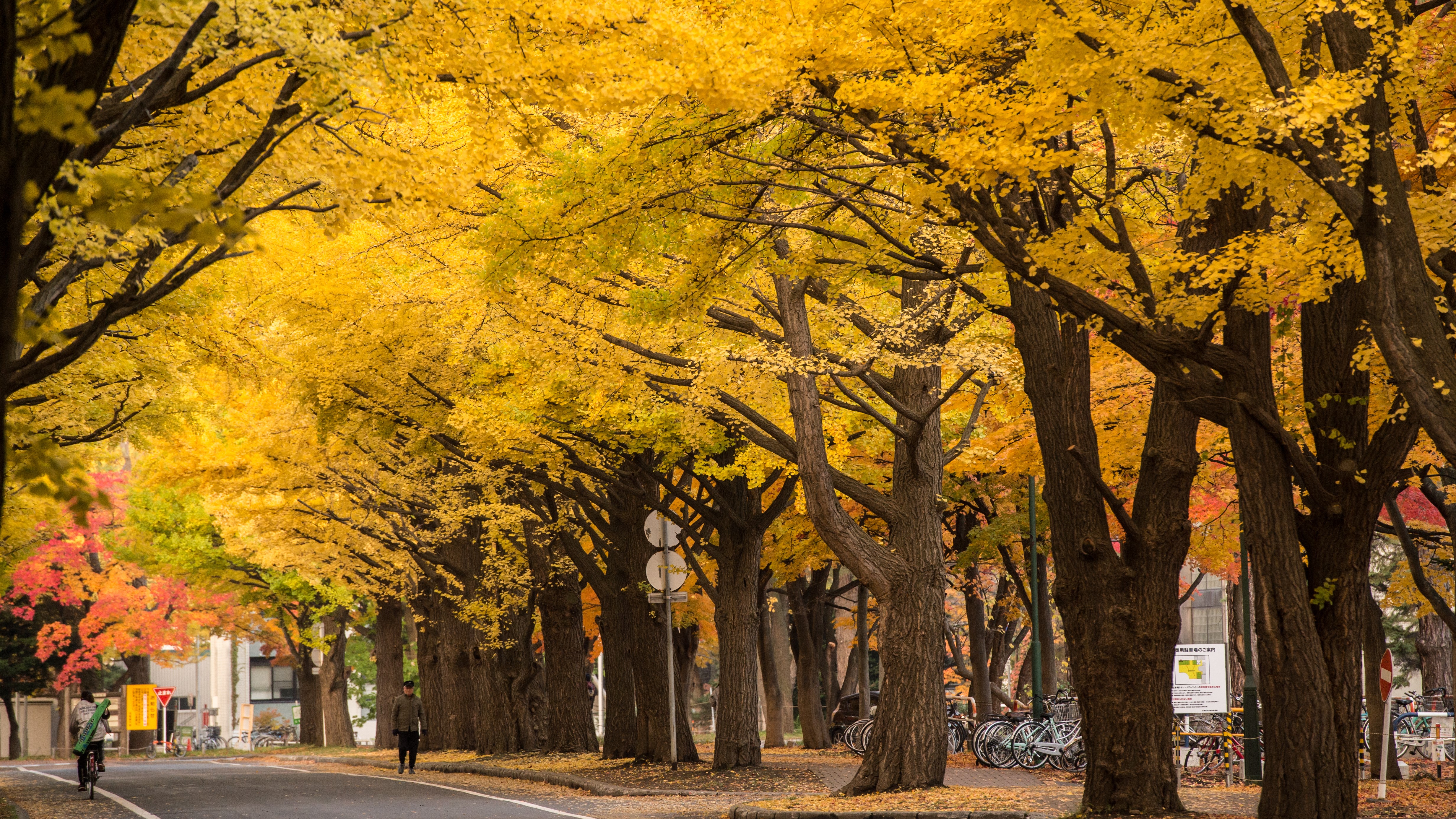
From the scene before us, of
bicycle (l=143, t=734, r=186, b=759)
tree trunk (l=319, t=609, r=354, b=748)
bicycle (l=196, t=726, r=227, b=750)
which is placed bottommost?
bicycle (l=196, t=726, r=227, b=750)

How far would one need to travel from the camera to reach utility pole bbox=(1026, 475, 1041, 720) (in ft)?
77.9

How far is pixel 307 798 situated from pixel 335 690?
29465 millimetres

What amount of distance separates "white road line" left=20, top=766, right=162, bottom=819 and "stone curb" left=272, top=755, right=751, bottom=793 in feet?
17.8

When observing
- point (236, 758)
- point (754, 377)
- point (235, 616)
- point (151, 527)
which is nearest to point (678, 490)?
point (754, 377)

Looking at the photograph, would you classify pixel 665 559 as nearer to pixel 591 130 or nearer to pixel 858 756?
pixel 591 130

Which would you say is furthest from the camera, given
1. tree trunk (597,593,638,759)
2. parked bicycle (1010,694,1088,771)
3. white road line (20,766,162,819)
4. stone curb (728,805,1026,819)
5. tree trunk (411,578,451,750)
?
tree trunk (411,578,451,750)

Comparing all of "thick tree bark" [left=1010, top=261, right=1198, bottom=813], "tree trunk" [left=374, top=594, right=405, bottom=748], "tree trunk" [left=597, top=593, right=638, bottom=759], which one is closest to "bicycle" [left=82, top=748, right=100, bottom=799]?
"tree trunk" [left=597, top=593, right=638, bottom=759]

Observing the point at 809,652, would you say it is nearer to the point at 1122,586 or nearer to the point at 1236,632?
the point at 1236,632

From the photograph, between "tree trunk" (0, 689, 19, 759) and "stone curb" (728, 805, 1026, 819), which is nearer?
"stone curb" (728, 805, 1026, 819)

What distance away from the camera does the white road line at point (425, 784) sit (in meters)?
15.0

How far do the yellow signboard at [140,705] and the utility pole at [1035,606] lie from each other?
24.1 meters

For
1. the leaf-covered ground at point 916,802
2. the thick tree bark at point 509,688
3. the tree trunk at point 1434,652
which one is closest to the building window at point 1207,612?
the tree trunk at point 1434,652

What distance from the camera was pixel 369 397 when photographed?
2070 cm

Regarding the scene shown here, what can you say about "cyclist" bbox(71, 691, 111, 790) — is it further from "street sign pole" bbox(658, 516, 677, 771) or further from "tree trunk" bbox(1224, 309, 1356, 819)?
"tree trunk" bbox(1224, 309, 1356, 819)
